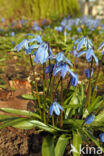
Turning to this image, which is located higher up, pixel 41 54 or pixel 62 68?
pixel 41 54

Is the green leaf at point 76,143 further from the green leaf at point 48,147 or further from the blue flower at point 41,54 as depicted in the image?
the blue flower at point 41,54

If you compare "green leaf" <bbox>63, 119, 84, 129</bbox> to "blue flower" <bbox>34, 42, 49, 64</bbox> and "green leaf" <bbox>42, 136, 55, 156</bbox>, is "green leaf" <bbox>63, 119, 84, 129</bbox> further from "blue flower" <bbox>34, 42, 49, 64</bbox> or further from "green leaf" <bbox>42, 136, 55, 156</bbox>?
"blue flower" <bbox>34, 42, 49, 64</bbox>

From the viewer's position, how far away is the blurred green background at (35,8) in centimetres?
608

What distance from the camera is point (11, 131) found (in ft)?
6.15

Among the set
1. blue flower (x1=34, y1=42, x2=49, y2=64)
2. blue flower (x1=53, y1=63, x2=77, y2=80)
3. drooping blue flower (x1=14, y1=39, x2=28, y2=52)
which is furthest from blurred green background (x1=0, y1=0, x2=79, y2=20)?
blue flower (x1=53, y1=63, x2=77, y2=80)

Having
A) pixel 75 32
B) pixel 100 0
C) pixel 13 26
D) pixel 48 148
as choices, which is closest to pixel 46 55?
pixel 48 148

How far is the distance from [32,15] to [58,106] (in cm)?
581

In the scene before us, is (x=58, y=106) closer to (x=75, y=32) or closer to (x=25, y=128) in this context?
(x=25, y=128)

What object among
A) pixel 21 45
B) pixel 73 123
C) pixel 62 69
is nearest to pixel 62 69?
pixel 62 69

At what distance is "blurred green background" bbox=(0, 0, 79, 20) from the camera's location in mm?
6082

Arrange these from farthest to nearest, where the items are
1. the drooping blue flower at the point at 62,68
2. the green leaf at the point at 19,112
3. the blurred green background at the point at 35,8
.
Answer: the blurred green background at the point at 35,8
the green leaf at the point at 19,112
the drooping blue flower at the point at 62,68

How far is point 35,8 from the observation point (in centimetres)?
662

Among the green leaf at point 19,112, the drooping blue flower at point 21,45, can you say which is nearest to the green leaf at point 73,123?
the green leaf at point 19,112

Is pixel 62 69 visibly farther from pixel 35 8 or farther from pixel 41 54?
pixel 35 8
